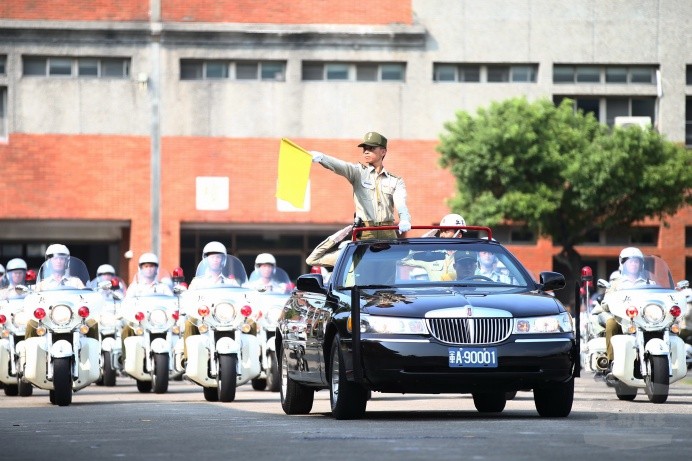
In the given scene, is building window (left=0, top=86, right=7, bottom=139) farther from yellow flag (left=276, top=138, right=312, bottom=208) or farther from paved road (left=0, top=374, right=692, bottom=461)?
yellow flag (left=276, top=138, right=312, bottom=208)

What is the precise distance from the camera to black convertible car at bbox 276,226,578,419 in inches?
531

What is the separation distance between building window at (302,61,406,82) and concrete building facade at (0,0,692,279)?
0.16ft

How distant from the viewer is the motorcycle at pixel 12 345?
72.9 ft

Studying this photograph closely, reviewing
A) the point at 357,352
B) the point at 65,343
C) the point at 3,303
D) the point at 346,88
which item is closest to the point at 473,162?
the point at 346,88

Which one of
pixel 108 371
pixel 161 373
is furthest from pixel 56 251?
pixel 108 371

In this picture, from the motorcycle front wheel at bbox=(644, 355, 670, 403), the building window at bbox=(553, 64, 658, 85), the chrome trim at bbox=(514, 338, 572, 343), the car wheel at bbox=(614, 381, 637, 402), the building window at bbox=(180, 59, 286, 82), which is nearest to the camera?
the chrome trim at bbox=(514, 338, 572, 343)

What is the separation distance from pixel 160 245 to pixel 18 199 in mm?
4228

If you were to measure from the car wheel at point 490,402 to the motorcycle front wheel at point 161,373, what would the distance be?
7.27 meters

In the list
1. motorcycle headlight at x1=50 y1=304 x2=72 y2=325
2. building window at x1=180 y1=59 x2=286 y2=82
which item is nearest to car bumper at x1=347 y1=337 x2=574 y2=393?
motorcycle headlight at x1=50 y1=304 x2=72 y2=325

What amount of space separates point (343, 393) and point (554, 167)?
32912 mm

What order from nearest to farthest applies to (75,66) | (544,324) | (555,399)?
(544,324) → (555,399) → (75,66)

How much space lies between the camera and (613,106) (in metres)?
54.5

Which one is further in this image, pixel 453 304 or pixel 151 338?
pixel 151 338

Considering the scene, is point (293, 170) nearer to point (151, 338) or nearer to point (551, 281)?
point (551, 281)
